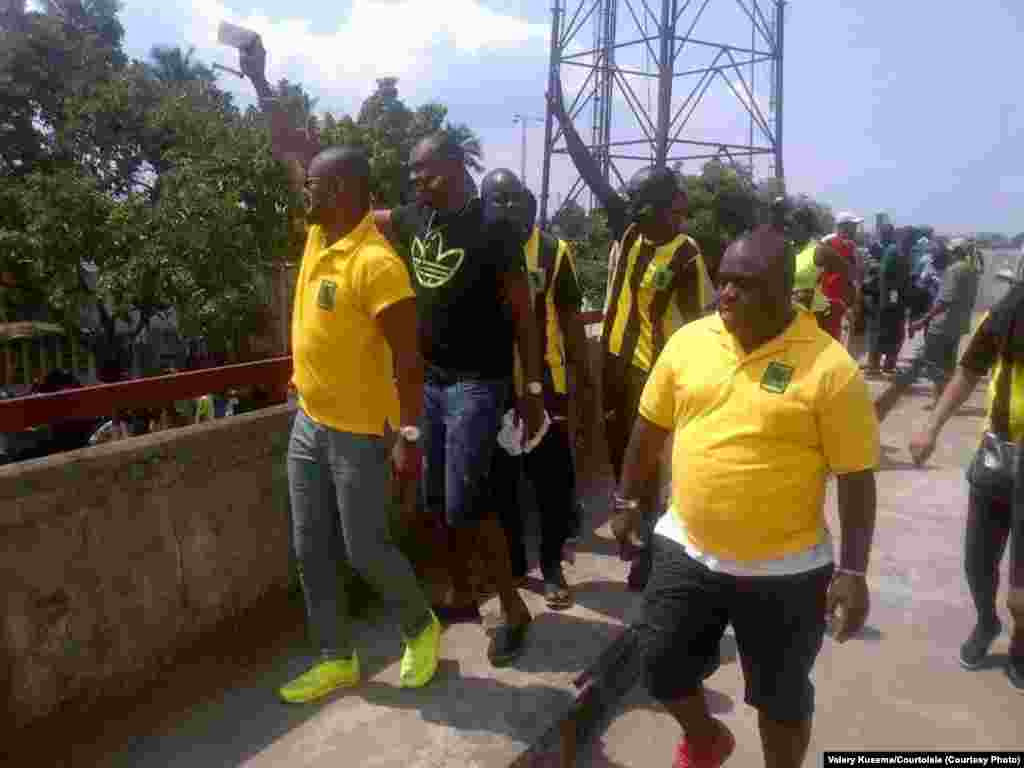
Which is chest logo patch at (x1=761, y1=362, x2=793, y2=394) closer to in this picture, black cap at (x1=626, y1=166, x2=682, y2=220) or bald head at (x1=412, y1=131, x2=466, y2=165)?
bald head at (x1=412, y1=131, x2=466, y2=165)

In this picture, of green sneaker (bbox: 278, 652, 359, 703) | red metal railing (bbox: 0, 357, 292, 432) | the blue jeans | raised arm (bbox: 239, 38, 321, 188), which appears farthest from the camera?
raised arm (bbox: 239, 38, 321, 188)

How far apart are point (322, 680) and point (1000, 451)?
2.71 m

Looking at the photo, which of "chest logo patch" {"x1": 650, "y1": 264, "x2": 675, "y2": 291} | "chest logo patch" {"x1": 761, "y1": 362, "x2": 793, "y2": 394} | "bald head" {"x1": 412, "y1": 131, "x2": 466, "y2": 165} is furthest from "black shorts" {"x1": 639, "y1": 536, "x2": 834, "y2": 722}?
"chest logo patch" {"x1": 650, "y1": 264, "x2": 675, "y2": 291}

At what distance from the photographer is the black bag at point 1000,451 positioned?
327cm

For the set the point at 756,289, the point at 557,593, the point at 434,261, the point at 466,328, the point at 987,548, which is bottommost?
the point at 557,593

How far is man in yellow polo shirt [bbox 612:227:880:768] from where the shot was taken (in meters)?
2.14

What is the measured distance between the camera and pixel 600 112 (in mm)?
15406

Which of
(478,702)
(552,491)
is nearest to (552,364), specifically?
(552,491)

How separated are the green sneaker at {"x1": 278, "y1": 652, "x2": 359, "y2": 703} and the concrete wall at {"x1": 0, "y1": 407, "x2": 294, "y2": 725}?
1.61 ft

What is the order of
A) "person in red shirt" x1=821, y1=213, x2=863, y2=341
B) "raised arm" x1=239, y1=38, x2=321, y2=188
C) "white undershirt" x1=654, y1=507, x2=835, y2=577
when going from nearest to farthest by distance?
"white undershirt" x1=654, y1=507, x2=835, y2=577
"raised arm" x1=239, y1=38, x2=321, y2=188
"person in red shirt" x1=821, y1=213, x2=863, y2=341

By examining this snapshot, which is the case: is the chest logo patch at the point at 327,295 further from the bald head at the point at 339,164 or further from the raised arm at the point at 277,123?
the raised arm at the point at 277,123

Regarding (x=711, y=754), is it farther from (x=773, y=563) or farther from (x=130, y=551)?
(x=130, y=551)

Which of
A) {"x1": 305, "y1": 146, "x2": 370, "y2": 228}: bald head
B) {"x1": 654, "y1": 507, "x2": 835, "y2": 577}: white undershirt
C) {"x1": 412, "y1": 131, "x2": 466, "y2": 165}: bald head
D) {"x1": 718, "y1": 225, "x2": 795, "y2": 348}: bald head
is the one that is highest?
{"x1": 412, "y1": 131, "x2": 466, "y2": 165}: bald head

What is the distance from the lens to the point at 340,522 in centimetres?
310
